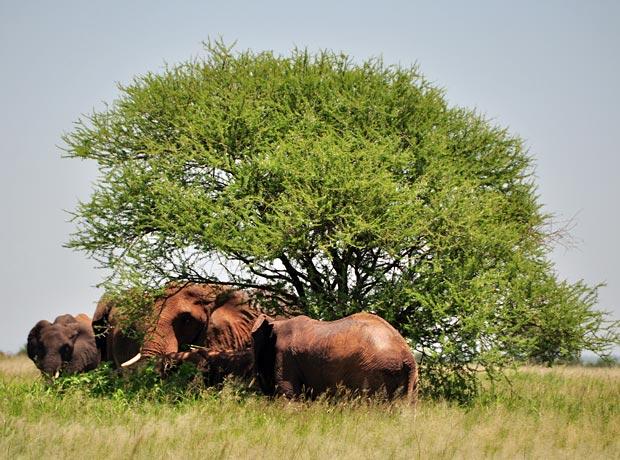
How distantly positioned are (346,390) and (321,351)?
31.7 inches

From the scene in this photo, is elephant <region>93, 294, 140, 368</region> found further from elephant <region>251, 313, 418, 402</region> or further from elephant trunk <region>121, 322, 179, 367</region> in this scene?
elephant <region>251, 313, 418, 402</region>

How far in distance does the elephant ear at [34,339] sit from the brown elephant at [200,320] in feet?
22.5

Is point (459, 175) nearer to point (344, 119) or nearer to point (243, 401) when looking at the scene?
point (344, 119)

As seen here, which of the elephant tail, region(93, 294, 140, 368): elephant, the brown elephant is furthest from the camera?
region(93, 294, 140, 368): elephant

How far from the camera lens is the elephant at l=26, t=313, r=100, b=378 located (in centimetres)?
2808

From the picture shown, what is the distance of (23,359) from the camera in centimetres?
3906

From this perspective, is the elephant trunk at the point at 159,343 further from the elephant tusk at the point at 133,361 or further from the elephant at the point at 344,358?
the elephant at the point at 344,358

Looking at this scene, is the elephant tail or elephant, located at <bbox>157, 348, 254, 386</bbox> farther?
elephant, located at <bbox>157, 348, 254, 386</bbox>

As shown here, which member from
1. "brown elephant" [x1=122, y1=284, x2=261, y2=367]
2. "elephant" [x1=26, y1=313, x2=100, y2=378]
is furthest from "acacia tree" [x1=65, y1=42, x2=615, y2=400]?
"elephant" [x1=26, y1=313, x2=100, y2=378]

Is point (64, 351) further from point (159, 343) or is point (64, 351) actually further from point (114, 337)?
point (159, 343)

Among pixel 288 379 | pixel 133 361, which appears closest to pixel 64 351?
pixel 133 361

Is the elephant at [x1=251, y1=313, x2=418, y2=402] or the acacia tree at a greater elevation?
the acacia tree

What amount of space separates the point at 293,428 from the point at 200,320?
7.94m

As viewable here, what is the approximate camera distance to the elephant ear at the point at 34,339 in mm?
28625
